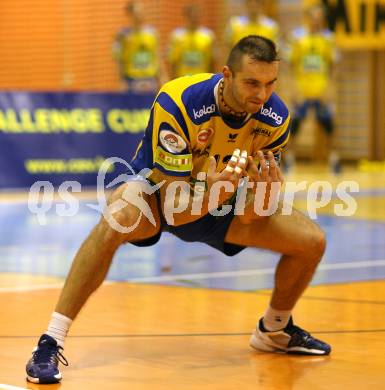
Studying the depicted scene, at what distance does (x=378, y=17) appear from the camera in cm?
1853

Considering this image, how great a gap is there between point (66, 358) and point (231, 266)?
3.29 m

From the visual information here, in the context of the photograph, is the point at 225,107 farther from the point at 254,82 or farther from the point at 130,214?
the point at 130,214

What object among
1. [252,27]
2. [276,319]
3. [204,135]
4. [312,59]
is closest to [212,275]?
[276,319]

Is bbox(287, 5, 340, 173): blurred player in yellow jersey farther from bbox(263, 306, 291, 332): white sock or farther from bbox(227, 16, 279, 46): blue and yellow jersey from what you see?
bbox(263, 306, 291, 332): white sock

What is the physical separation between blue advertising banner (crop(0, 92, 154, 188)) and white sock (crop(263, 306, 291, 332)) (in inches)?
343

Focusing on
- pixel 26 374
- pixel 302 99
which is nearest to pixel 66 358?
pixel 26 374

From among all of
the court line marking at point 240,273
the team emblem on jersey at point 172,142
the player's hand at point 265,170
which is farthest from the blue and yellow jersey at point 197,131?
the court line marking at point 240,273

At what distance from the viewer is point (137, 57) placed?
1770 cm

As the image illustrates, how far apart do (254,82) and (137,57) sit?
12.9 metres

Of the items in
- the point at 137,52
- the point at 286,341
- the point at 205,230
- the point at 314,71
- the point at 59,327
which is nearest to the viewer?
the point at 59,327

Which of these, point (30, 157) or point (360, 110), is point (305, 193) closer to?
point (30, 157)

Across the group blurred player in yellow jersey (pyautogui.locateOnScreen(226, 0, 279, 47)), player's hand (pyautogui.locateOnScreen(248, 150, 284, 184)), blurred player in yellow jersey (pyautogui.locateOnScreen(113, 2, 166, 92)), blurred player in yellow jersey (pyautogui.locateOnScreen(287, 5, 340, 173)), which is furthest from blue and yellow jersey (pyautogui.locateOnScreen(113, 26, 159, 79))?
player's hand (pyautogui.locateOnScreen(248, 150, 284, 184))

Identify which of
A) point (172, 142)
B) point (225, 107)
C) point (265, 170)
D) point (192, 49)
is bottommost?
point (192, 49)

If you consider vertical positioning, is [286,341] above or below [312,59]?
below
